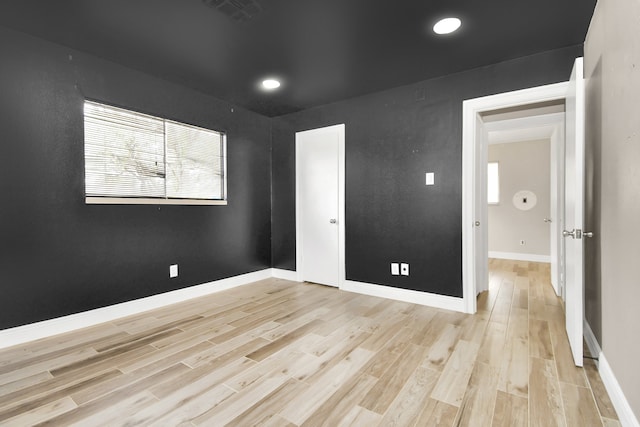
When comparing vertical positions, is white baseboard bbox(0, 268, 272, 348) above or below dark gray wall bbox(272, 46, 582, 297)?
below

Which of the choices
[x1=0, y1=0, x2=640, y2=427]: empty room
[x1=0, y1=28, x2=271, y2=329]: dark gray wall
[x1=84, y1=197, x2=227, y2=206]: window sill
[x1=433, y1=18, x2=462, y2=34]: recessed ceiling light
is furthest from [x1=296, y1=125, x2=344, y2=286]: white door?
[x1=433, y1=18, x2=462, y2=34]: recessed ceiling light

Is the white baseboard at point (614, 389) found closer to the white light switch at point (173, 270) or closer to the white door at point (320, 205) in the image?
the white door at point (320, 205)

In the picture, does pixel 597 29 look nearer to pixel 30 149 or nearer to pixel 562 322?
pixel 562 322

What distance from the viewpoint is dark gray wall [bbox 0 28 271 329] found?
7.50 ft

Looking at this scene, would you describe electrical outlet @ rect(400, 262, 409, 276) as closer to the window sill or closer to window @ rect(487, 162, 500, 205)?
the window sill

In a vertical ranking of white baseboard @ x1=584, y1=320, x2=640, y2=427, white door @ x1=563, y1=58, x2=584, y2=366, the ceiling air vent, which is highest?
the ceiling air vent

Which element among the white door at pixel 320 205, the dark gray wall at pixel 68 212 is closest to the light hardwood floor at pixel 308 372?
the dark gray wall at pixel 68 212

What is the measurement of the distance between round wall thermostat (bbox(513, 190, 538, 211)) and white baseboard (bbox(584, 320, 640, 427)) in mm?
4664

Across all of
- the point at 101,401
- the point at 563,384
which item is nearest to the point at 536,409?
the point at 563,384

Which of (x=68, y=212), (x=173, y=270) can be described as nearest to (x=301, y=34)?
(x=68, y=212)

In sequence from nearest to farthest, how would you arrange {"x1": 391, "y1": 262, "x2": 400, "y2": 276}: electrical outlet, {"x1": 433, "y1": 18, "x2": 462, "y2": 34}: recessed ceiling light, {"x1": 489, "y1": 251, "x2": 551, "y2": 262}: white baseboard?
1. {"x1": 433, "y1": 18, "x2": 462, "y2": 34}: recessed ceiling light
2. {"x1": 391, "y1": 262, "x2": 400, "y2": 276}: electrical outlet
3. {"x1": 489, "y1": 251, "x2": 551, "y2": 262}: white baseboard

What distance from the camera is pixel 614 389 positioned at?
1.58m

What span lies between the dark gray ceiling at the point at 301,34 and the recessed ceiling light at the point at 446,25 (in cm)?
5

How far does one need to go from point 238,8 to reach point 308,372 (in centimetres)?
240
